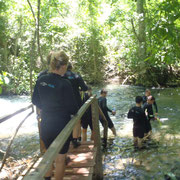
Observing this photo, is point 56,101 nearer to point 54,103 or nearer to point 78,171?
point 54,103

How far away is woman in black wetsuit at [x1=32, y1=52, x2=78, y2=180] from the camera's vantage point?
2670 mm

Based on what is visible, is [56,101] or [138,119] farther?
[138,119]

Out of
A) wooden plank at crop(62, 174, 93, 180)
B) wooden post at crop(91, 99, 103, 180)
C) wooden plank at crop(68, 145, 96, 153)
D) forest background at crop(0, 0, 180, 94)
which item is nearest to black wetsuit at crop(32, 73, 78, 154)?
wooden plank at crop(62, 174, 93, 180)

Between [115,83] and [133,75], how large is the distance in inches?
91.9

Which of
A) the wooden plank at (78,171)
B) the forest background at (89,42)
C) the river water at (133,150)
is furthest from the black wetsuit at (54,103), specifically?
the forest background at (89,42)

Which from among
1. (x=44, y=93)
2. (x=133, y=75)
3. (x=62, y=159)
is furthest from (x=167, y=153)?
(x=133, y=75)

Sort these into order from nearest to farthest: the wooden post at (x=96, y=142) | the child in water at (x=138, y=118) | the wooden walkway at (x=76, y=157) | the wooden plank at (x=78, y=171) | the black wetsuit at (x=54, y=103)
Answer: the wooden walkway at (x=76, y=157) < the black wetsuit at (x=54, y=103) < the wooden plank at (x=78, y=171) < the wooden post at (x=96, y=142) < the child in water at (x=138, y=118)

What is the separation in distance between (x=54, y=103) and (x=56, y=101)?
1.3 inches

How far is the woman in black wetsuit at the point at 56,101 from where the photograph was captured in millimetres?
2670

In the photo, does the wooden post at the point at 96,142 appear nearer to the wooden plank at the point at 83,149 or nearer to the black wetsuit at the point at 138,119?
the wooden plank at the point at 83,149

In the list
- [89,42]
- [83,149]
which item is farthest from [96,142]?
[89,42]

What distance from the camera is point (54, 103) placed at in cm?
268

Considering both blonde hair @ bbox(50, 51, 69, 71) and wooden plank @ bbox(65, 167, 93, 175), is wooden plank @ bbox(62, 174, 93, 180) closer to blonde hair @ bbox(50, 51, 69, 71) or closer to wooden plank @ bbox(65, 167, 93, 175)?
wooden plank @ bbox(65, 167, 93, 175)

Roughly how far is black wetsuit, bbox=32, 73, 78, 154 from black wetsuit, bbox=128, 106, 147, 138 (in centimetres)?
328
